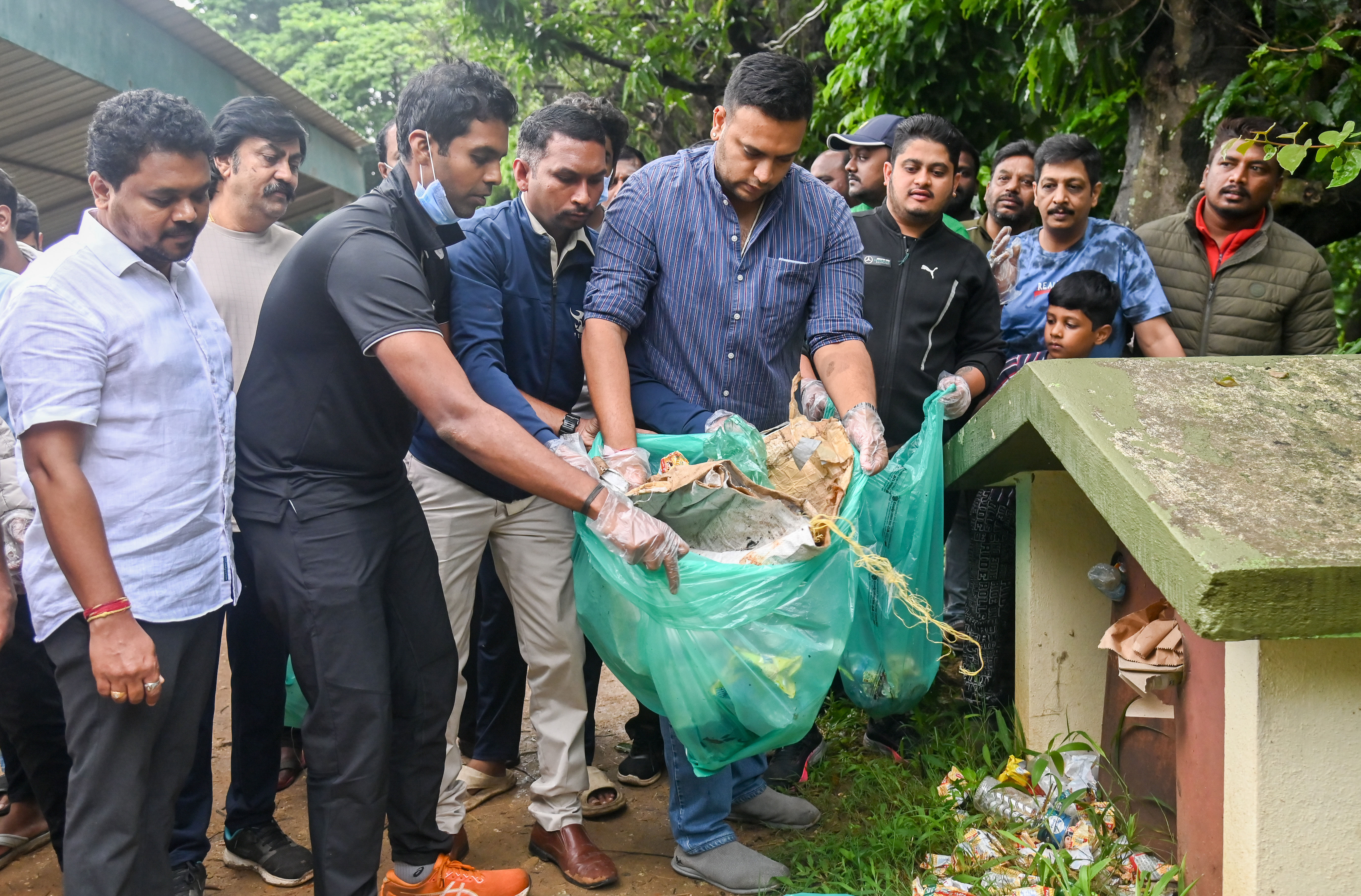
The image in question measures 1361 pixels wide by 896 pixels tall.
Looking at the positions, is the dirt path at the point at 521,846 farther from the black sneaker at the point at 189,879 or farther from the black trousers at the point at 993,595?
the black trousers at the point at 993,595

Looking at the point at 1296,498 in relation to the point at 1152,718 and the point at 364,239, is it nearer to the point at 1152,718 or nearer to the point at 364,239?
the point at 1152,718

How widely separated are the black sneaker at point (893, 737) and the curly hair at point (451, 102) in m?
1.98

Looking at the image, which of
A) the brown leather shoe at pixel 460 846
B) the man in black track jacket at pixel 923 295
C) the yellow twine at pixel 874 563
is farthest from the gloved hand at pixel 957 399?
the brown leather shoe at pixel 460 846

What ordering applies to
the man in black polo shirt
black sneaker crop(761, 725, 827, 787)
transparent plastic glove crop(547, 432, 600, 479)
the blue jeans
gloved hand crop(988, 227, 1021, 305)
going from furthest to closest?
gloved hand crop(988, 227, 1021, 305), black sneaker crop(761, 725, 827, 787), the blue jeans, transparent plastic glove crop(547, 432, 600, 479), the man in black polo shirt

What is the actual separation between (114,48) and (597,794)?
5.58 metres

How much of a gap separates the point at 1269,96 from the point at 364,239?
3472 mm

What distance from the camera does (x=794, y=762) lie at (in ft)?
10.3

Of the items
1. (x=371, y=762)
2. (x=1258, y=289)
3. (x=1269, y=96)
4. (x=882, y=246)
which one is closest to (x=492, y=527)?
(x=371, y=762)

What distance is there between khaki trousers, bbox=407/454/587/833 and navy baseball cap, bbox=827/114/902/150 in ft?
6.68

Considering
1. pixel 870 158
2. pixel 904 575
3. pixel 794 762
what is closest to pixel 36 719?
pixel 794 762

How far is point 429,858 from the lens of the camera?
A: 2.49 m

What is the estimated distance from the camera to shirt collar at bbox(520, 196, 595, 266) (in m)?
2.76

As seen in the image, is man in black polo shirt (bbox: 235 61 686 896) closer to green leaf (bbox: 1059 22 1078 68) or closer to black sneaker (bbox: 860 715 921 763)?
black sneaker (bbox: 860 715 921 763)

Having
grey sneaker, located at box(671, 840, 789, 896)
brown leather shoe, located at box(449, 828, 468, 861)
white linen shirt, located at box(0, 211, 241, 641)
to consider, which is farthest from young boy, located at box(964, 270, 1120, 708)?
white linen shirt, located at box(0, 211, 241, 641)
